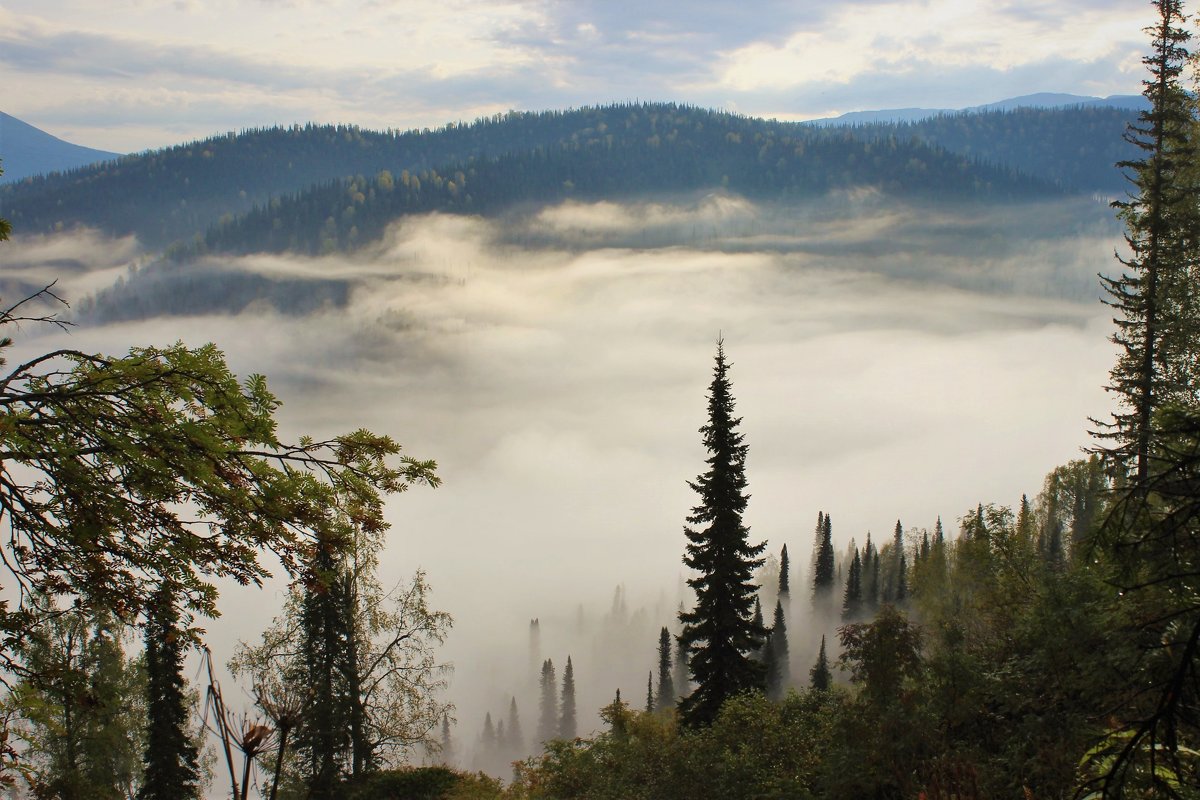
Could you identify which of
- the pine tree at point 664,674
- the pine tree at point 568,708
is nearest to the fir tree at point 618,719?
the pine tree at point 664,674

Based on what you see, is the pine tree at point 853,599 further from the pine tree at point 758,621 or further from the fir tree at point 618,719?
the fir tree at point 618,719

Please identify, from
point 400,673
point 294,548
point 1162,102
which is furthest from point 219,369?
point 1162,102

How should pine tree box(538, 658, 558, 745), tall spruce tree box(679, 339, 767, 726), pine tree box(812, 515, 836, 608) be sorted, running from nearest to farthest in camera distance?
tall spruce tree box(679, 339, 767, 726) < pine tree box(812, 515, 836, 608) < pine tree box(538, 658, 558, 745)

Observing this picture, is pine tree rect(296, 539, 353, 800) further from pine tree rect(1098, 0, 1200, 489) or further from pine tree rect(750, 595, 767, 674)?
pine tree rect(1098, 0, 1200, 489)

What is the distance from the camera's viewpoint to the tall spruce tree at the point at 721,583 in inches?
1037

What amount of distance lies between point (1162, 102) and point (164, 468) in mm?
30520

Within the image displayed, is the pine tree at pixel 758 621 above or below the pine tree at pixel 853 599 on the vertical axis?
above

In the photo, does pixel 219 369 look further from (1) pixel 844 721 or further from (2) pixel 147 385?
(1) pixel 844 721

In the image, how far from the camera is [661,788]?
1521 centimetres

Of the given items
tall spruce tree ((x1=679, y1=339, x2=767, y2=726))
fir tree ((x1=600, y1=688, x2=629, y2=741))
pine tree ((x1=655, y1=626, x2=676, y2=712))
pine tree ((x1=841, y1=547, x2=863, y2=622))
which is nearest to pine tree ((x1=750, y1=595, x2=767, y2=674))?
tall spruce tree ((x1=679, y1=339, x2=767, y2=726))

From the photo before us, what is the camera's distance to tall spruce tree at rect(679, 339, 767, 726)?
26.3 metres

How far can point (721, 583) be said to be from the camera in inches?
1069

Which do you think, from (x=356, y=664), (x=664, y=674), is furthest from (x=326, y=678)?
(x=664, y=674)

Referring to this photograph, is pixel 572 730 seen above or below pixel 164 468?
below
